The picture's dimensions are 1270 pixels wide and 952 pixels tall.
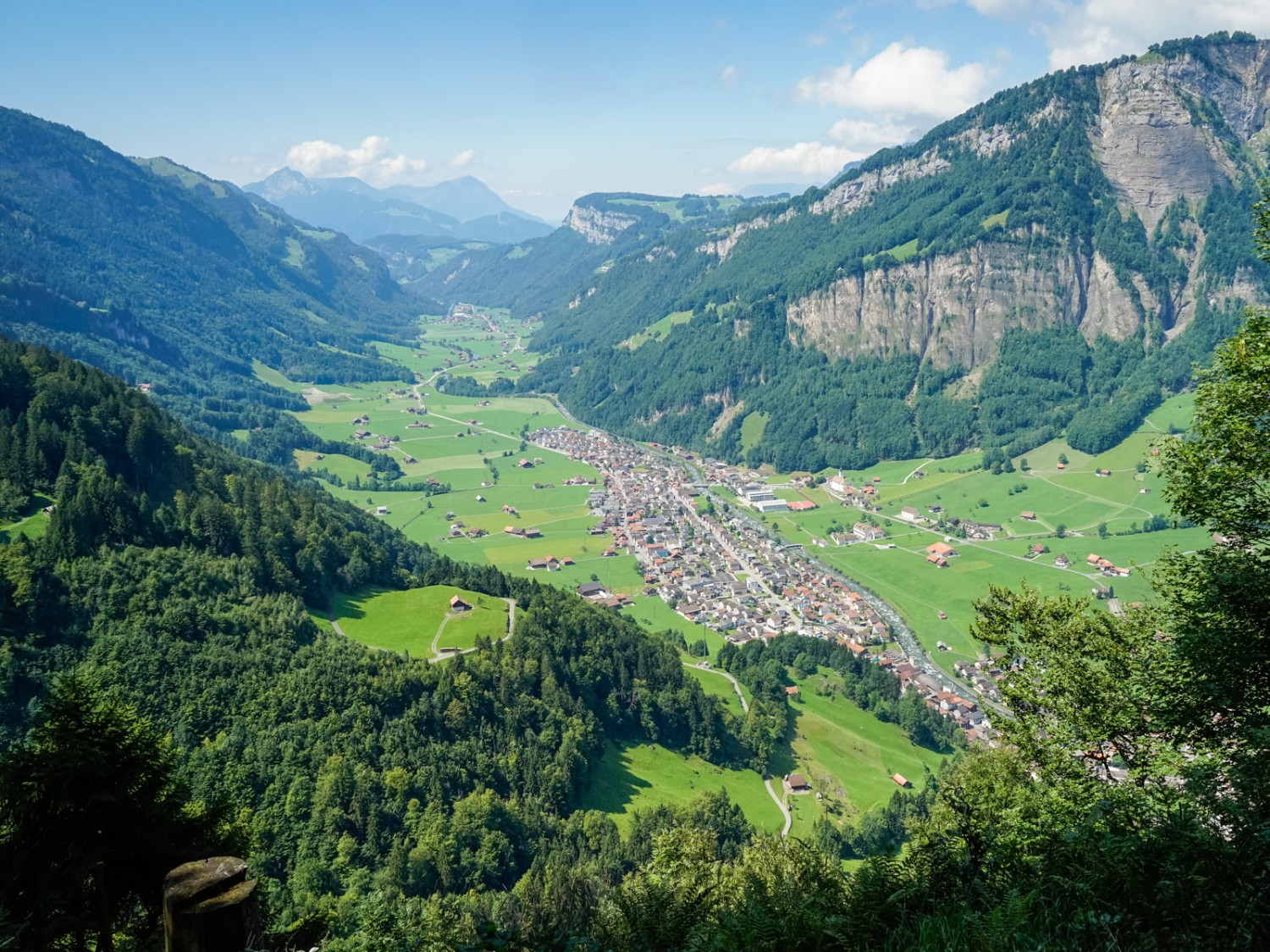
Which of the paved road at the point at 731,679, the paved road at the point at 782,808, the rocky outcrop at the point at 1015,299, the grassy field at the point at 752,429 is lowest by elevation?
the paved road at the point at 782,808

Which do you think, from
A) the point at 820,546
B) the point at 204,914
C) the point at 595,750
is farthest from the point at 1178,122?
the point at 204,914

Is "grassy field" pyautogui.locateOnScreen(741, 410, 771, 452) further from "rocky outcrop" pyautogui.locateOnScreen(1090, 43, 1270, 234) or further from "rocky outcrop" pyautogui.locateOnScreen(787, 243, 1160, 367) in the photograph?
"rocky outcrop" pyautogui.locateOnScreen(1090, 43, 1270, 234)

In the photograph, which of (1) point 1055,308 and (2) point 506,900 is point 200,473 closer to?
(2) point 506,900

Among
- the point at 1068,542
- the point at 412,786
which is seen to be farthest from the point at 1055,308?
the point at 412,786

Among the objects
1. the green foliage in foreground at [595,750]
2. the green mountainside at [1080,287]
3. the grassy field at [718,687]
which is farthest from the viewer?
the green mountainside at [1080,287]

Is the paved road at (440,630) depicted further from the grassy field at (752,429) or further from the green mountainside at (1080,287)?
the grassy field at (752,429)

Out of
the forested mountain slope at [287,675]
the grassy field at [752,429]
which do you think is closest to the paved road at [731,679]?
the forested mountain slope at [287,675]

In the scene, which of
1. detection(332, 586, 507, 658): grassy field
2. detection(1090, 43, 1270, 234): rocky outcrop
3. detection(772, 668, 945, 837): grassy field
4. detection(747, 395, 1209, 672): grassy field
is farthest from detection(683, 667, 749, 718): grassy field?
detection(1090, 43, 1270, 234): rocky outcrop

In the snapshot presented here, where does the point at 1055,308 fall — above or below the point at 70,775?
above
